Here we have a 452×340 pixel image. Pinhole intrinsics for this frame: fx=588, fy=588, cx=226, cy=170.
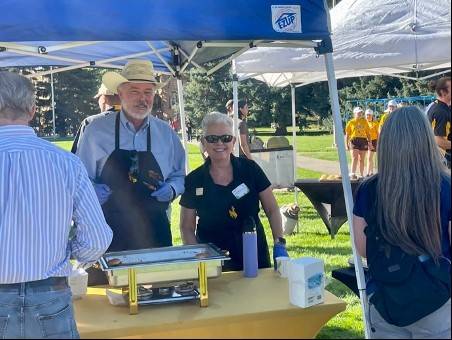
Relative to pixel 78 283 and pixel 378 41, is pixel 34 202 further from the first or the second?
pixel 378 41

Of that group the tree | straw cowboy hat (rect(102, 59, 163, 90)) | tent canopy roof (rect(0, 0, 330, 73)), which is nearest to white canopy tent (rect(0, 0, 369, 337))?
tent canopy roof (rect(0, 0, 330, 73))

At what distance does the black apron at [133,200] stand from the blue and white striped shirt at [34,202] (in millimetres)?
1182

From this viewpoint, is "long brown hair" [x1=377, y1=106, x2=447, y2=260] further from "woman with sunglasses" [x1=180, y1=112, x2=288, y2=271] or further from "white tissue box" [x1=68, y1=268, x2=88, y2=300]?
"white tissue box" [x1=68, y1=268, x2=88, y2=300]

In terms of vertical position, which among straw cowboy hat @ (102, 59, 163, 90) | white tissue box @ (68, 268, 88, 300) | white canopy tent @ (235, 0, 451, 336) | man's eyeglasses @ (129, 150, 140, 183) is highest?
white canopy tent @ (235, 0, 451, 336)

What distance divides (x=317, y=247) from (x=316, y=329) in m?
4.12

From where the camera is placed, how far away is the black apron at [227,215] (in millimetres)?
3168

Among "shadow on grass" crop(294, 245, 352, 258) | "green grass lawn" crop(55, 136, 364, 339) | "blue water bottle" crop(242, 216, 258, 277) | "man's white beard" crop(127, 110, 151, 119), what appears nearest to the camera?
"blue water bottle" crop(242, 216, 258, 277)

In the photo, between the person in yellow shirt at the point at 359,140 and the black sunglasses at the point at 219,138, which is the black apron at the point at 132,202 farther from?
the person in yellow shirt at the point at 359,140

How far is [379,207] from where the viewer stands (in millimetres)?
2062

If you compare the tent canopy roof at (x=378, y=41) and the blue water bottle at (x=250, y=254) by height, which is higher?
the tent canopy roof at (x=378, y=41)

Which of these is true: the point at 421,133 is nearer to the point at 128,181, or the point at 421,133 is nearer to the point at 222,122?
the point at 222,122

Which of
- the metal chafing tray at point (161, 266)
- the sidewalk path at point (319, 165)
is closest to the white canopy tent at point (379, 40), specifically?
the metal chafing tray at point (161, 266)

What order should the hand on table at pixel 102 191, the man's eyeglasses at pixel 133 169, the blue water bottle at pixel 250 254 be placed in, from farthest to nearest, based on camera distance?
1. the man's eyeglasses at pixel 133 169
2. the hand on table at pixel 102 191
3. the blue water bottle at pixel 250 254

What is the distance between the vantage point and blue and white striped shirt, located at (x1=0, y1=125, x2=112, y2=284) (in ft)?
6.32
